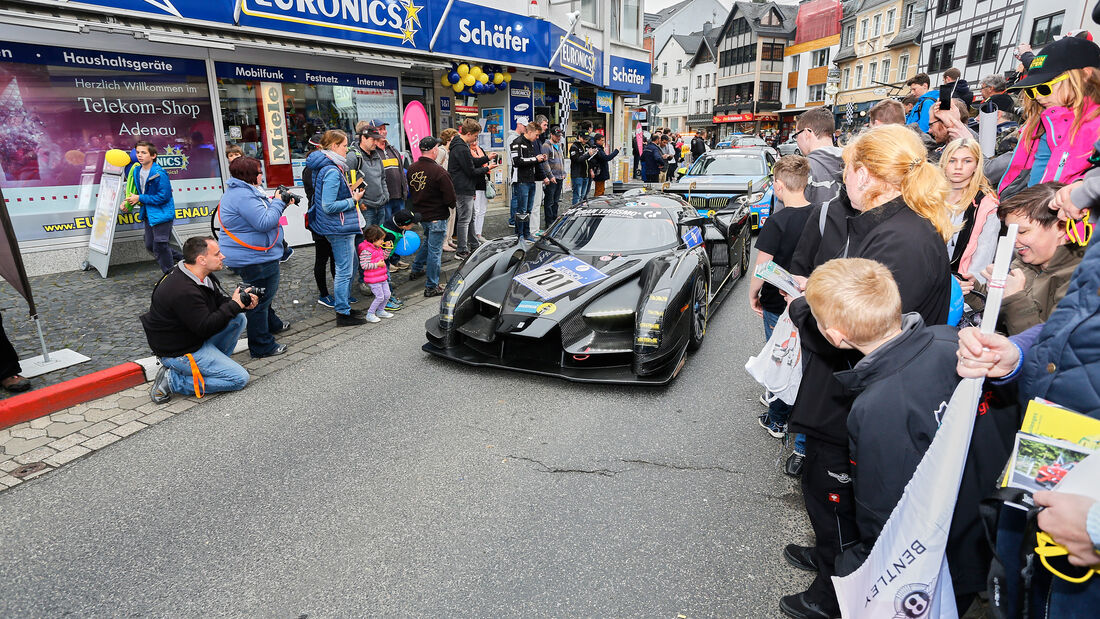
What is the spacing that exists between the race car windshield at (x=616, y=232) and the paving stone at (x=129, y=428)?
12.0ft

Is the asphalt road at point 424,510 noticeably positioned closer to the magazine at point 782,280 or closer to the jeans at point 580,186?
the magazine at point 782,280

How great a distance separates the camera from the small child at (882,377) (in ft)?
5.94

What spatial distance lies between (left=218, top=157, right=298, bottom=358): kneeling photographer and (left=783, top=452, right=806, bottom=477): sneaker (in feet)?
13.9

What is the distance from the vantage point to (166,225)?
7.14m

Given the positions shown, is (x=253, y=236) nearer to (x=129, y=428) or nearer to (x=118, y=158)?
A: (x=129, y=428)

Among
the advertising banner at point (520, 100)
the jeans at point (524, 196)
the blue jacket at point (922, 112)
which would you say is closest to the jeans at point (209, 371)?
the jeans at point (524, 196)

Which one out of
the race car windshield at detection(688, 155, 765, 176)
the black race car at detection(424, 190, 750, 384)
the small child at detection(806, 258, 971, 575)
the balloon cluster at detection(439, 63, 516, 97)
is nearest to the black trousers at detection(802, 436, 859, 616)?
the small child at detection(806, 258, 971, 575)

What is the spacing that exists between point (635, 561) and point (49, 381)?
463 cm

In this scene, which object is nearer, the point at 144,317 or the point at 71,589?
the point at 71,589

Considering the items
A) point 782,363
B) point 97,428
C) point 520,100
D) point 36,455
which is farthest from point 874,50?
point 36,455

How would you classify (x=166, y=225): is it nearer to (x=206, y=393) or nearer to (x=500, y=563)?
(x=206, y=393)

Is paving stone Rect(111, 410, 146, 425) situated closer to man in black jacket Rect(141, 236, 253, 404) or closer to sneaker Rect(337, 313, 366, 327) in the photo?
man in black jacket Rect(141, 236, 253, 404)

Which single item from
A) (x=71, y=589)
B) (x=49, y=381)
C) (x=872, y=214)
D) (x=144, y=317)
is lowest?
(x=71, y=589)

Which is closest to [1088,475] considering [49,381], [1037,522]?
[1037,522]
